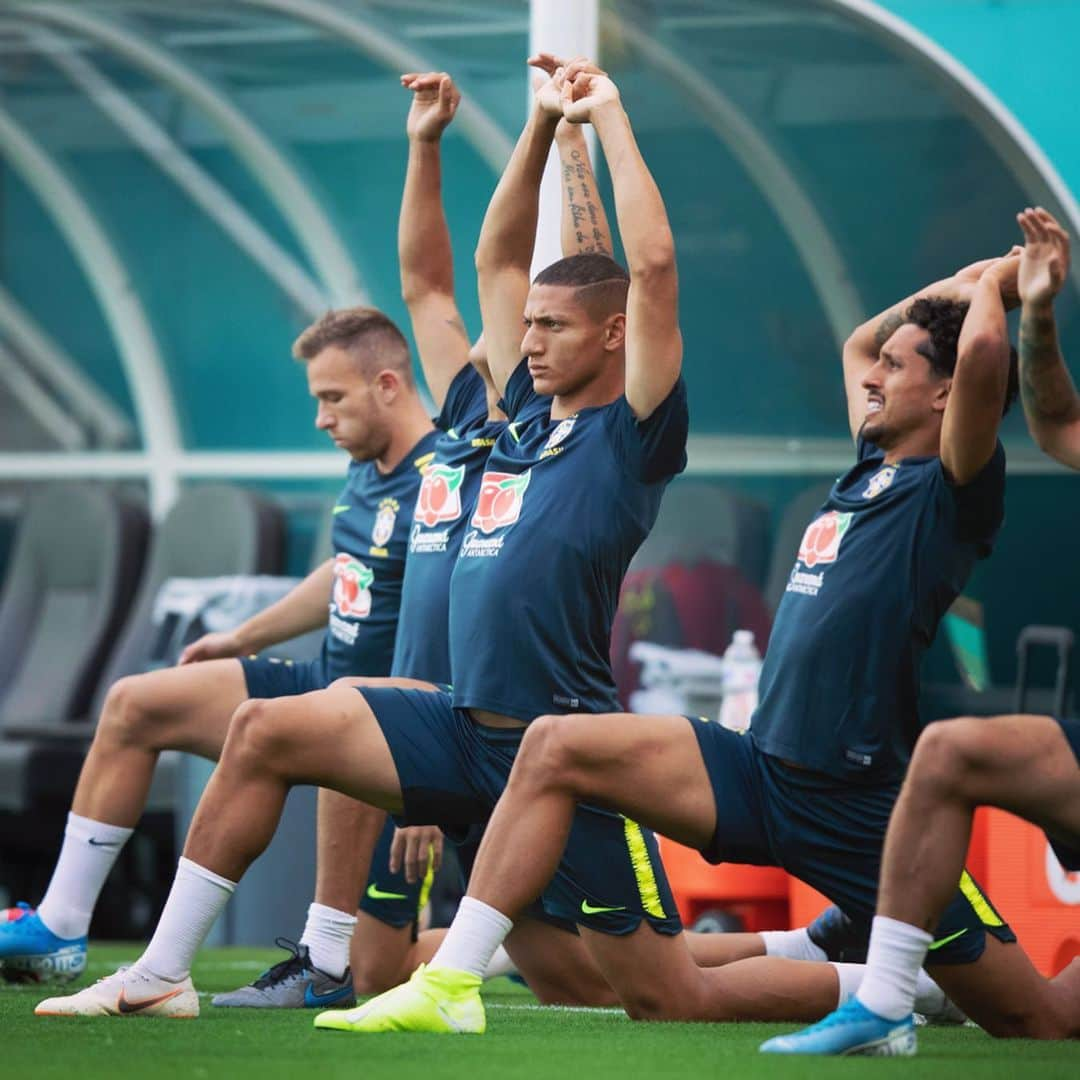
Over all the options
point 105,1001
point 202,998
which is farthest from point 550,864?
point 202,998

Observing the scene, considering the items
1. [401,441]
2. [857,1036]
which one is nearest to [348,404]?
[401,441]

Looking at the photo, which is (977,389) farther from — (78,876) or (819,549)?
(78,876)

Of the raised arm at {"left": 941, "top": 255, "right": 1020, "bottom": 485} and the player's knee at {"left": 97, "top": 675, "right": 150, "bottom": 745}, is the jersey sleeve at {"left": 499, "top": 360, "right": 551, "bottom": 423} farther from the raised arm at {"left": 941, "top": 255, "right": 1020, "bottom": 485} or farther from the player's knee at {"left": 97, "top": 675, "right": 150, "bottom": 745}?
the player's knee at {"left": 97, "top": 675, "right": 150, "bottom": 745}

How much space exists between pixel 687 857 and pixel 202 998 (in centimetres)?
184

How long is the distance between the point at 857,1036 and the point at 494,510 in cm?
149

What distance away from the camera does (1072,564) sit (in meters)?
7.62

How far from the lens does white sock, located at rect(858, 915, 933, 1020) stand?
4043 mm

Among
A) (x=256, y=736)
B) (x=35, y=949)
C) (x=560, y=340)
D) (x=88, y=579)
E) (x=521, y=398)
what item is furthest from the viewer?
(x=88, y=579)

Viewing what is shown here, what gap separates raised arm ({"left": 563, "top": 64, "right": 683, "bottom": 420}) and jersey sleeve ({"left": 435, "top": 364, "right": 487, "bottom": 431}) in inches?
37.7

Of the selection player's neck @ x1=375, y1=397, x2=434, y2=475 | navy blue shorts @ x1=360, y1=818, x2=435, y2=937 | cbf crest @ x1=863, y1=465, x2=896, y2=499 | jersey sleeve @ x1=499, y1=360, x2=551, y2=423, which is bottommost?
navy blue shorts @ x1=360, y1=818, x2=435, y2=937

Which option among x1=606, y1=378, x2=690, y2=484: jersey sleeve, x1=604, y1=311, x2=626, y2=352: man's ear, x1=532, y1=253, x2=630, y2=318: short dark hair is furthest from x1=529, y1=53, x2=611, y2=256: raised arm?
x1=606, y1=378, x2=690, y2=484: jersey sleeve

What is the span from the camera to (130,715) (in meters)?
5.78

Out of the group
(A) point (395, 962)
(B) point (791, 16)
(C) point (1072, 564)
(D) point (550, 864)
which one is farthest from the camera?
(B) point (791, 16)

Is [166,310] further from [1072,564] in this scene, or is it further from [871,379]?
[871,379]
